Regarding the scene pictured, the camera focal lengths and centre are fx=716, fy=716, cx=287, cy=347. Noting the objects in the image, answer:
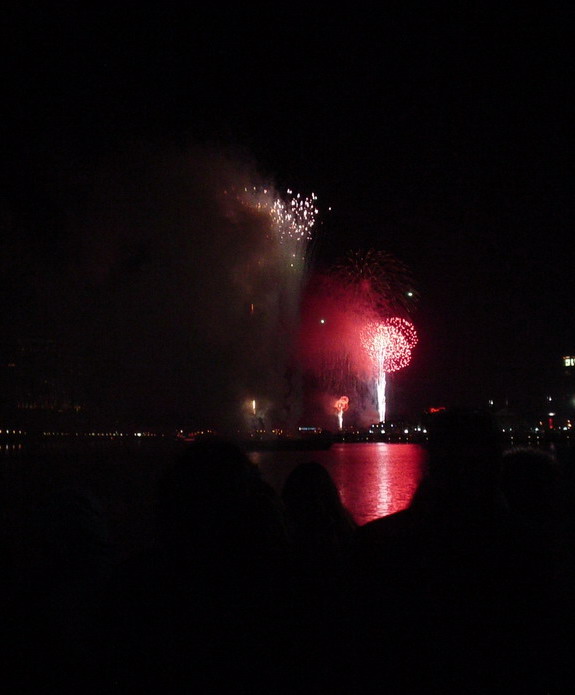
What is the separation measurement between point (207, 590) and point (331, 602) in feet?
1.27

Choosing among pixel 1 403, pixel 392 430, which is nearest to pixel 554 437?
pixel 392 430

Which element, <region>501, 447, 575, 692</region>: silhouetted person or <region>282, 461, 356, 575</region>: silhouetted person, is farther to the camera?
<region>282, 461, 356, 575</region>: silhouetted person

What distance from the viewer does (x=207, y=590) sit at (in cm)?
217

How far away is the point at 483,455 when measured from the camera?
2139 mm

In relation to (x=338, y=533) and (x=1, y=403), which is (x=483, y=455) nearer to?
(x=338, y=533)

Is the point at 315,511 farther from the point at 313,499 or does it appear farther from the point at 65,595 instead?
the point at 65,595

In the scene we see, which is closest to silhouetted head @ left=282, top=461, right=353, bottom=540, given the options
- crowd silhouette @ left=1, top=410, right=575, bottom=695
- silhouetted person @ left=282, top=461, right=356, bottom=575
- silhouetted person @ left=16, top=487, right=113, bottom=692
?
silhouetted person @ left=282, top=461, right=356, bottom=575

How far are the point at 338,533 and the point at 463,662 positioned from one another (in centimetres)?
152

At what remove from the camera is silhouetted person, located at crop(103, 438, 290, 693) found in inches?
80.7

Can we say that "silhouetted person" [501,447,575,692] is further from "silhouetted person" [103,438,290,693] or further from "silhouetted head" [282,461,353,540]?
"silhouetted head" [282,461,353,540]

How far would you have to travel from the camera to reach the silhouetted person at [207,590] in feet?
6.72

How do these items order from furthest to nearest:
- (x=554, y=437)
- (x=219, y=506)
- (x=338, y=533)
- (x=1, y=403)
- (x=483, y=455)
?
(x=1, y=403), (x=554, y=437), (x=338, y=533), (x=219, y=506), (x=483, y=455)

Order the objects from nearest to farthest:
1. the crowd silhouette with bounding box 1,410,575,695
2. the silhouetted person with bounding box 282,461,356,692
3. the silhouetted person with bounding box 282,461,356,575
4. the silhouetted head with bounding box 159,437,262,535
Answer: the crowd silhouette with bounding box 1,410,575,695, the silhouetted person with bounding box 282,461,356,692, the silhouetted head with bounding box 159,437,262,535, the silhouetted person with bounding box 282,461,356,575

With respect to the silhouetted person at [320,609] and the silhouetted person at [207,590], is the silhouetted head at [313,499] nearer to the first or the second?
the silhouetted person at [320,609]
